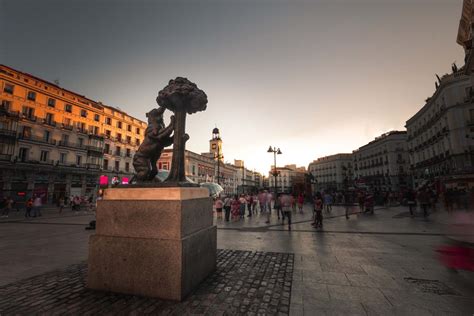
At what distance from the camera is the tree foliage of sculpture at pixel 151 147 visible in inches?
170

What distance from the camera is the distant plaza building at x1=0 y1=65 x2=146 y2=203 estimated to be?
87.1 feet

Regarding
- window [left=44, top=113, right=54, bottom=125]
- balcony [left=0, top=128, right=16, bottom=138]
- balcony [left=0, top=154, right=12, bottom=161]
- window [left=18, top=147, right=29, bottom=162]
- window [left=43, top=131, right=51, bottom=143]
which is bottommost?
balcony [left=0, top=154, right=12, bottom=161]

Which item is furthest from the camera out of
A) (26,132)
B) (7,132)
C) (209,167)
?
(209,167)

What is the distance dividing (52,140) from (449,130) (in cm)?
5559

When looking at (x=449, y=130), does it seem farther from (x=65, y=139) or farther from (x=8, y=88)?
(x=8, y=88)

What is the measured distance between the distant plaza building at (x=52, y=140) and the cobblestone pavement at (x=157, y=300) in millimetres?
25323

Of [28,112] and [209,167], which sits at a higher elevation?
[28,112]

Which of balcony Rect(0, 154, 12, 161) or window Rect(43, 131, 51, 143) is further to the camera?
window Rect(43, 131, 51, 143)

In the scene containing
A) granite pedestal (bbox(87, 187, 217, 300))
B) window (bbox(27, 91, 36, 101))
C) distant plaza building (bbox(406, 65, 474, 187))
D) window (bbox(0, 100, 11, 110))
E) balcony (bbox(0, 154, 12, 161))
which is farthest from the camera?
window (bbox(27, 91, 36, 101))

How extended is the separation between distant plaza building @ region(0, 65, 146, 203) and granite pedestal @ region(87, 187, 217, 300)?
25.8 metres

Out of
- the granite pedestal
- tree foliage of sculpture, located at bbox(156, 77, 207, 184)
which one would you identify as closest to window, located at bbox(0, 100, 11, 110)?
tree foliage of sculpture, located at bbox(156, 77, 207, 184)

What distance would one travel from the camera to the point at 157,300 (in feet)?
10.6

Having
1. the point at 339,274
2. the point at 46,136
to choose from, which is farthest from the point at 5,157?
the point at 339,274

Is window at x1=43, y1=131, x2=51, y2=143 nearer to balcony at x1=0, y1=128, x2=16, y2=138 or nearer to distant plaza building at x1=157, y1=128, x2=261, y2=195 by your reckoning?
balcony at x1=0, y1=128, x2=16, y2=138
